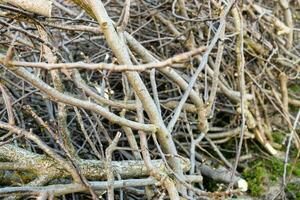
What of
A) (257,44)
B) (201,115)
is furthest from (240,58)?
(257,44)

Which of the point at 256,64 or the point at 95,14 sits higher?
the point at 95,14

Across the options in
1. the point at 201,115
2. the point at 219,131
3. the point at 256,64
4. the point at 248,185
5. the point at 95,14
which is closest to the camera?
the point at 95,14

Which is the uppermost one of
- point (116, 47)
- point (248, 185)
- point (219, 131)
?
point (116, 47)

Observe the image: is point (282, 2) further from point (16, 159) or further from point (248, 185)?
point (16, 159)

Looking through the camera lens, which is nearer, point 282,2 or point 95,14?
point 95,14

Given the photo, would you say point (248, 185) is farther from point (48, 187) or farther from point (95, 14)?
point (95, 14)

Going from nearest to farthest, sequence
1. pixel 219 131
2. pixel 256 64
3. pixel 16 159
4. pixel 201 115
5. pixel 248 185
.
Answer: pixel 16 159 → pixel 201 115 → pixel 248 185 → pixel 219 131 → pixel 256 64

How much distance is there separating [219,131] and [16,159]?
1.49 metres

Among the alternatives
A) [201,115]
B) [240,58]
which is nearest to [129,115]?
[201,115]

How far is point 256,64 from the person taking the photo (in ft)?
10.8

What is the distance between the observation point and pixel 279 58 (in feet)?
10.2

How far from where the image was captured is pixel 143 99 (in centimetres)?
167

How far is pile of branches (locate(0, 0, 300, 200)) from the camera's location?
5.51 ft

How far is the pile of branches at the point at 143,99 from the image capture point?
1681mm
